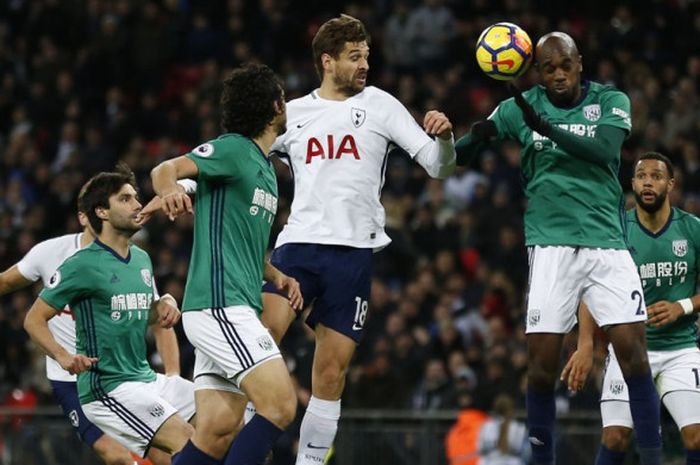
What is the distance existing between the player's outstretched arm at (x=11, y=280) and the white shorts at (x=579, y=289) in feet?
13.5

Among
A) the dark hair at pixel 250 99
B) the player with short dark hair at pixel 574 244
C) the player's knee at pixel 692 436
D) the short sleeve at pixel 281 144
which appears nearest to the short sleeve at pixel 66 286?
the short sleeve at pixel 281 144

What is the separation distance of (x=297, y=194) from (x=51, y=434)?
25.5 feet

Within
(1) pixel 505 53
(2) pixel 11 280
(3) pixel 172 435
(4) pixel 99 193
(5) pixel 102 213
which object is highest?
(1) pixel 505 53

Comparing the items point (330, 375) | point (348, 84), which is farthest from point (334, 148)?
point (330, 375)

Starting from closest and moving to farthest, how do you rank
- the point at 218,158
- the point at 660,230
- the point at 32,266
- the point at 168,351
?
the point at 218,158 → the point at 660,230 → the point at 168,351 → the point at 32,266

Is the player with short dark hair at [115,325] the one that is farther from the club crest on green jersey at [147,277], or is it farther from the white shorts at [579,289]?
the white shorts at [579,289]

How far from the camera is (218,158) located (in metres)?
7.97

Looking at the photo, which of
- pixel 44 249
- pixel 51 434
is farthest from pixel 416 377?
pixel 44 249

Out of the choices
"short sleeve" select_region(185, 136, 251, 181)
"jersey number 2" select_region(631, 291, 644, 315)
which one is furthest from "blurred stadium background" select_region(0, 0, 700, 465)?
"short sleeve" select_region(185, 136, 251, 181)

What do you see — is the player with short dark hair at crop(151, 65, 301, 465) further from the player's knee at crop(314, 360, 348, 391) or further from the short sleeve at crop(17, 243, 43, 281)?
the short sleeve at crop(17, 243, 43, 281)

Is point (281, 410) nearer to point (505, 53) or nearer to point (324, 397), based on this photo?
point (324, 397)

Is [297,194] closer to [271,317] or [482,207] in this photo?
[271,317]

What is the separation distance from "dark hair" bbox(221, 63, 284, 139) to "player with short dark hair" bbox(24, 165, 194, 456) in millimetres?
1766

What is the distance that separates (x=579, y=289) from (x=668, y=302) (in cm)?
118
